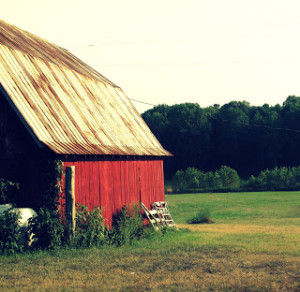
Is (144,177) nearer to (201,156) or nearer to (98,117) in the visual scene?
(98,117)

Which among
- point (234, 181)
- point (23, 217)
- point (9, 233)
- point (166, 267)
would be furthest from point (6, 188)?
point (234, 181)

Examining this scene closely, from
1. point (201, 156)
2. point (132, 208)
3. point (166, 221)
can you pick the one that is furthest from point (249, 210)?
point (201, 156)

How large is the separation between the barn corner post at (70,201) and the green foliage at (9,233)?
153 cm

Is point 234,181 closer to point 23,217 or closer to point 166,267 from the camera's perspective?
point 23,217

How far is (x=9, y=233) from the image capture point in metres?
12.9

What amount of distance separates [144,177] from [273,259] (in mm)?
8428

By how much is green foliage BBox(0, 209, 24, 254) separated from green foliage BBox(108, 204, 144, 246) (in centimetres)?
335

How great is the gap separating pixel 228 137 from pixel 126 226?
9202 centimetres

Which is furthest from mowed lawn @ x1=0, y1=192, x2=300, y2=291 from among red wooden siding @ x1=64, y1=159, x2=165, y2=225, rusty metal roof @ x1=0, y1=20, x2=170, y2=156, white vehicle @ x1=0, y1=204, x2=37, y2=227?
rusty metal roof @ x1=0, y1=20, x2=170, y2=156

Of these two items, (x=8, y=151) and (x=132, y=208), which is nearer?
(x=8, y=151)

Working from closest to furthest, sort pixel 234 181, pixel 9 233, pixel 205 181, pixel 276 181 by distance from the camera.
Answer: pixel 9 233, pixel 276 181, pixel 234 181, pixel 205 181

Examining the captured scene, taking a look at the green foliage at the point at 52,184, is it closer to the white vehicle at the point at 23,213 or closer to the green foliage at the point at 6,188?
the white vehicle at the point at 23,213

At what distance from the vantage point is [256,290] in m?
9.20

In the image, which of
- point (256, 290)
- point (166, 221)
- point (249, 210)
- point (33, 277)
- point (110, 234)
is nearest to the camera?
point (256, 290)
